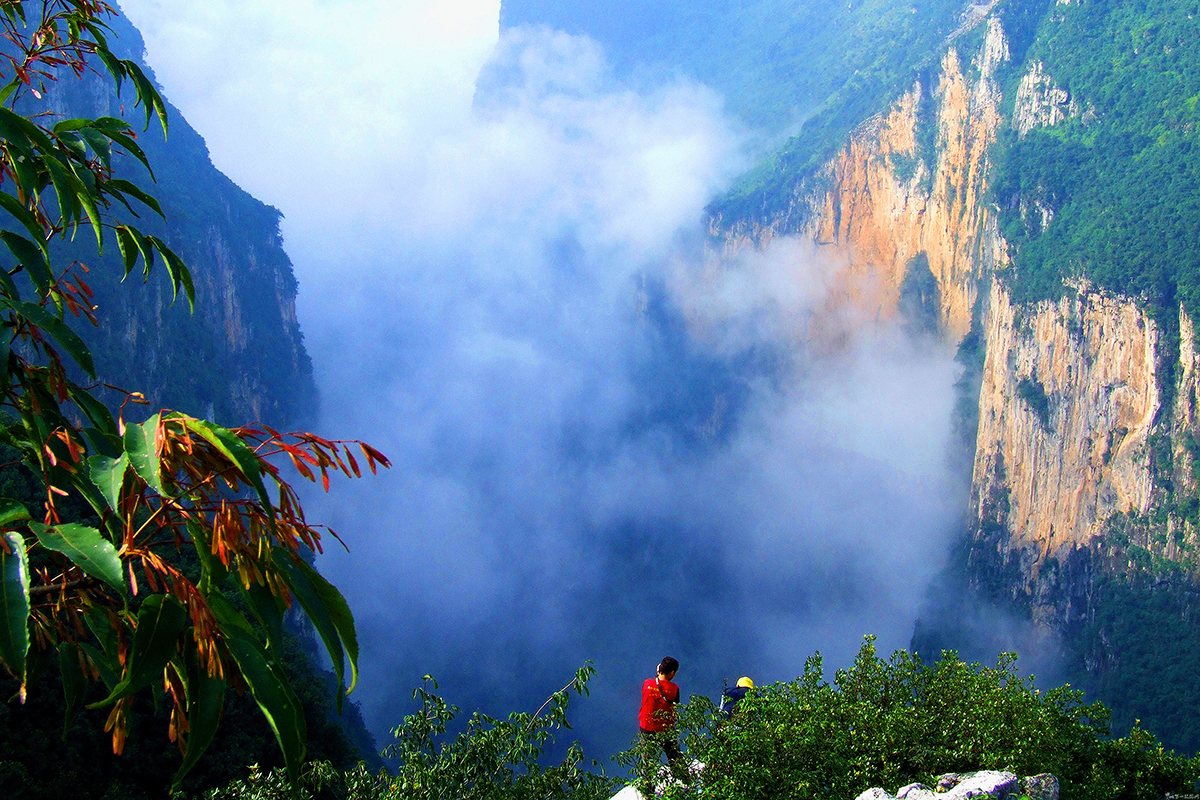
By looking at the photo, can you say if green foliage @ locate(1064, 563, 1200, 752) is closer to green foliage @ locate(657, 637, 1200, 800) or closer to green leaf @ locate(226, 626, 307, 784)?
green foliage @ locate(657, 637, 1200, 800)

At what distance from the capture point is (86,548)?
1.66 metres

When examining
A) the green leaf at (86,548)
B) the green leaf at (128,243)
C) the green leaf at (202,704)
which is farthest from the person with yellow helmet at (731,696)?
the green leaf at (86,548)

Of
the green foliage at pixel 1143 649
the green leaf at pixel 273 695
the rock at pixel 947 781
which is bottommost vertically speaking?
the green leaf at pixel 273 695

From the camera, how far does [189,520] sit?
1.79 metres

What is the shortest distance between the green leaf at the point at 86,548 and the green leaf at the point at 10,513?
13cm

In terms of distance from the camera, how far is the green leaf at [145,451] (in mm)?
1650

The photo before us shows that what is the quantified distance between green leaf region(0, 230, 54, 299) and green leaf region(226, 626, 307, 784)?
1.26m

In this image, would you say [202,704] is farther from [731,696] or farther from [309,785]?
[731,696]

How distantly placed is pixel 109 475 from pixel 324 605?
0.51 meters

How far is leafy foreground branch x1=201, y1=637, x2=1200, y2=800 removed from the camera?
5.83 meters

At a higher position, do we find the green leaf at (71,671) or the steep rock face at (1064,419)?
the steep rock face at (1064,419)

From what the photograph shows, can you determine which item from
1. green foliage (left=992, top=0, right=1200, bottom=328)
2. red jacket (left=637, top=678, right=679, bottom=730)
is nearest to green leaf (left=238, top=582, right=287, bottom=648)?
red jacket (left=637, top=678, right=679, bottom=730)

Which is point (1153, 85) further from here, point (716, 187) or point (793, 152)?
point (716, 187)

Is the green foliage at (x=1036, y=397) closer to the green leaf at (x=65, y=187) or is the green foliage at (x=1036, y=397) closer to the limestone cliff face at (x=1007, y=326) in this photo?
the limestone cliff face at (x=1007, y=326)
